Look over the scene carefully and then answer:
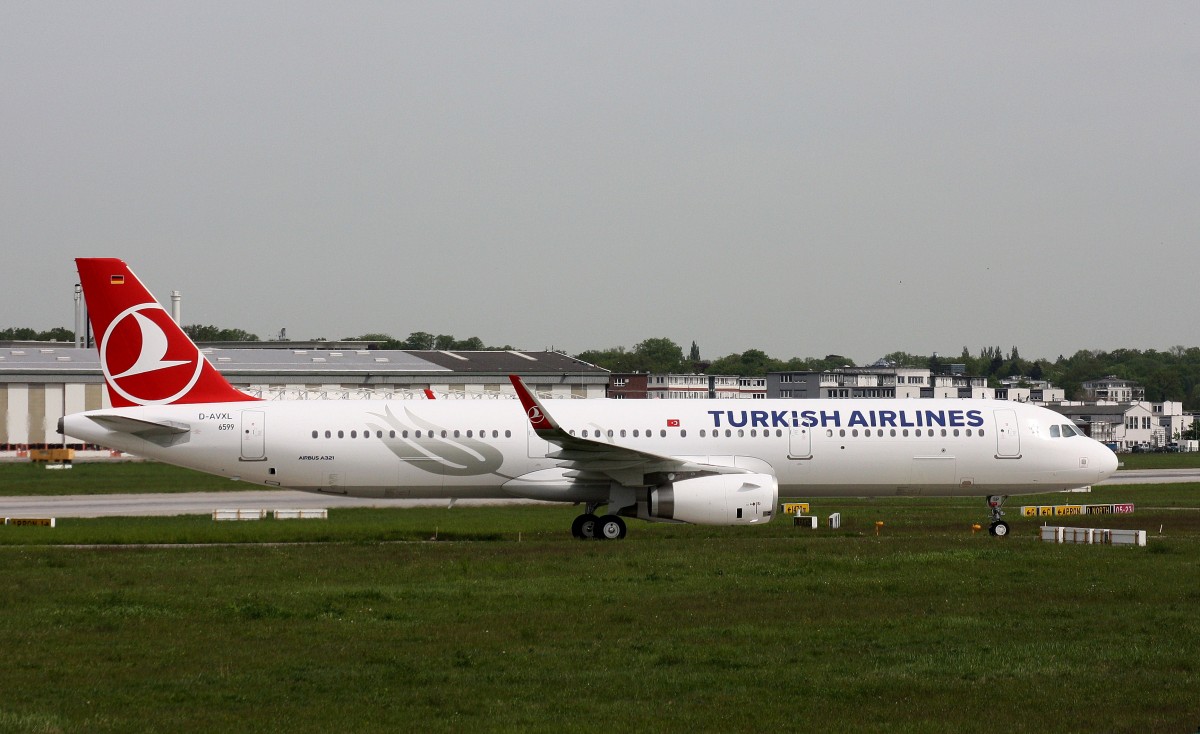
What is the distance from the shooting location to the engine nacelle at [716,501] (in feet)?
97.7

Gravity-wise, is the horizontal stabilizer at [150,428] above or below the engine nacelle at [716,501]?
above

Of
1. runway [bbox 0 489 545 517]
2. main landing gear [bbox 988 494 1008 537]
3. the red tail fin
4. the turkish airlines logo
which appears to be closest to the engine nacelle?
main landing gear [bbox 988 494 1008 537]

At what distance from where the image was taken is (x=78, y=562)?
1004 inches

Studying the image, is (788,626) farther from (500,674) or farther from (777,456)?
(777,456)

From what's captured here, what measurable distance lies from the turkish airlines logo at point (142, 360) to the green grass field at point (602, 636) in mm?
4093

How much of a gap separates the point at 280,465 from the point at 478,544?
5.44 meters

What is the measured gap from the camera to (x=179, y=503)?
4866 centimetres

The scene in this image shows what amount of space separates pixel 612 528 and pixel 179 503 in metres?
23.7

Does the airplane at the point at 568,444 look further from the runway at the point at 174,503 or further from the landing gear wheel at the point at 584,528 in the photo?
the runway at the point at 174,503

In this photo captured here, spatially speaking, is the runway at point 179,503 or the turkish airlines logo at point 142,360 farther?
the runway at point 179,503

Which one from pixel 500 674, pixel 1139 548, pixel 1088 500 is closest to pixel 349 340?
pixel 1088 500

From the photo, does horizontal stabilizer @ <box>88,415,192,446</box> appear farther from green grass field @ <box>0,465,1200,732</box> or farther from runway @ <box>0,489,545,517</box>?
runway @ <box>0,489,545,517</box>

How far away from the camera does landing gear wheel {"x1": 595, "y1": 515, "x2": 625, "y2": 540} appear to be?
30969mm

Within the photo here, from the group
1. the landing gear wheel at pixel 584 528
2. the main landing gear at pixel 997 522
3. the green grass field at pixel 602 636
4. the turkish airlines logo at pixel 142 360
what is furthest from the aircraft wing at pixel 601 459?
the turkish airlines logo at pixel 142 360
